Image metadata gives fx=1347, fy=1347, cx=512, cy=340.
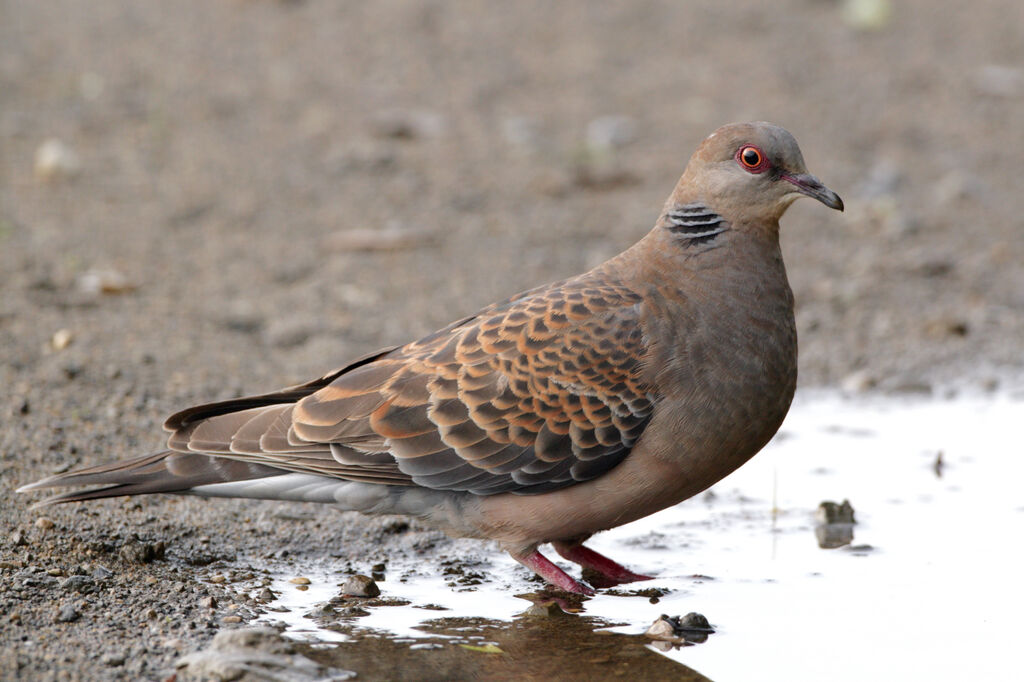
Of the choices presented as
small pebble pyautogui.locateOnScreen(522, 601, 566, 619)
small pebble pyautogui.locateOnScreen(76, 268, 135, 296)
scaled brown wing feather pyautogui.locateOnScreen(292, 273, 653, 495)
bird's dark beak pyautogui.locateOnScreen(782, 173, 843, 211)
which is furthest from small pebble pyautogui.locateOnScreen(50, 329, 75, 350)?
bird's dark beak pyautogui.locateOnScreen(782, 173, 843, 211)

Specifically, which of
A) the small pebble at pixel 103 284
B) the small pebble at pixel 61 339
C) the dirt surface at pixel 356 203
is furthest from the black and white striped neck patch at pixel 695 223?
the small pebble at pixel 103 284

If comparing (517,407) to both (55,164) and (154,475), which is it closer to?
(154,475)

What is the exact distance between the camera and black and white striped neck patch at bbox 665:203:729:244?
15.3 ft

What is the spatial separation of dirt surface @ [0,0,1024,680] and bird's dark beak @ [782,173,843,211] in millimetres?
1856

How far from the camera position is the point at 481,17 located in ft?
36.7

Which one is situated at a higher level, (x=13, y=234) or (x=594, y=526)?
(x=13, y=234)

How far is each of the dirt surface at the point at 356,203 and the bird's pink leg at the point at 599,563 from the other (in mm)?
569

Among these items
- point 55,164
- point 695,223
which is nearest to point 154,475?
point 695,223

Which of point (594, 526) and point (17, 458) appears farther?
point (17, 458)

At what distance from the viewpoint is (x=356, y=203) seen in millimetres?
8422

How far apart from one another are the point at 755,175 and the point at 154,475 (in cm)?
226

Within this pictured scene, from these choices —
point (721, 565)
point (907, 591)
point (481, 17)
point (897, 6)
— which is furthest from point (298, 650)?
point (897, 6)

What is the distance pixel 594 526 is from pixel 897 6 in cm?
858

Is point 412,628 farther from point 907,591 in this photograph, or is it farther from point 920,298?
point 920,298
